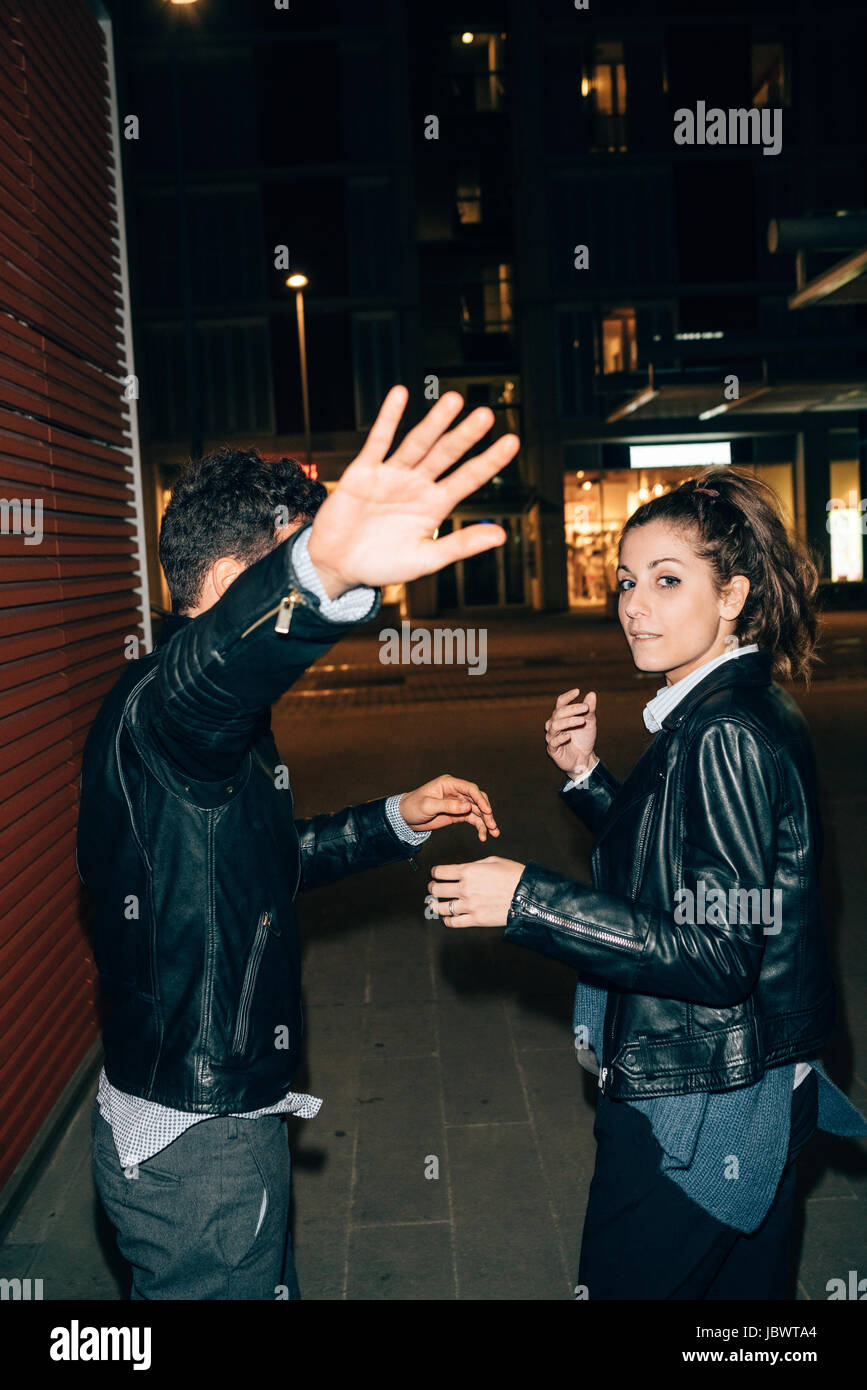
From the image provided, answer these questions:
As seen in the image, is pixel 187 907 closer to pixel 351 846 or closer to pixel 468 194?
pixel 351 846

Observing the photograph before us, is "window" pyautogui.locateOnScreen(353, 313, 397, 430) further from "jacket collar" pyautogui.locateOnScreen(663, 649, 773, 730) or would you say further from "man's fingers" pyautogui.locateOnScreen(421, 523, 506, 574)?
"man's fingers" pyautogui.locateOnScreen(421, 523, 506, 574)

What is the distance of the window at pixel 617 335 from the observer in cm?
3070

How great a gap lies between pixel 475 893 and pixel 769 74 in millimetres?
35864

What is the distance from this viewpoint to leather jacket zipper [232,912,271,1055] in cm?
184

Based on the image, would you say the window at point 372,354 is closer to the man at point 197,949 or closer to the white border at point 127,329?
the white border at point 127,329

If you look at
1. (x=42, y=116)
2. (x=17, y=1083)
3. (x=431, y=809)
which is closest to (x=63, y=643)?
(x=17, y=1083)

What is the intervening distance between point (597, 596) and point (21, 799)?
29706 mm

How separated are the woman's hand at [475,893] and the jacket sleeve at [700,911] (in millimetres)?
21

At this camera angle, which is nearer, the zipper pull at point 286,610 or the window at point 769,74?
the zipper pull at point 286,610

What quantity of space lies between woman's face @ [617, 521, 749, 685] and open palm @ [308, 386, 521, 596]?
→ 0.70 metres

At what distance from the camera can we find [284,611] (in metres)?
1.47

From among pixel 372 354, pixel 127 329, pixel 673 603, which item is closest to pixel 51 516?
pixel 127 329

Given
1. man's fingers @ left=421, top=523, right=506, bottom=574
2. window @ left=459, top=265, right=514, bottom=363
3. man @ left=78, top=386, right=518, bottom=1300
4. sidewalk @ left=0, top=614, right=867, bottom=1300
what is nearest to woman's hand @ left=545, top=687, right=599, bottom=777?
man @ left=78, top=386, right=518, bottom=1300

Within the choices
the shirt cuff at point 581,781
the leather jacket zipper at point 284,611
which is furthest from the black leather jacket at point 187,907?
the shirt cuff at point 581,781
